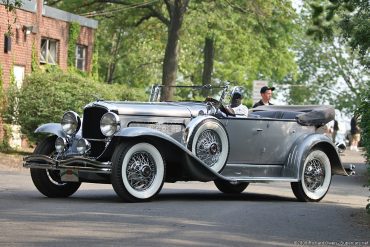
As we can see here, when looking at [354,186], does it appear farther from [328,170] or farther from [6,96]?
[6,96]

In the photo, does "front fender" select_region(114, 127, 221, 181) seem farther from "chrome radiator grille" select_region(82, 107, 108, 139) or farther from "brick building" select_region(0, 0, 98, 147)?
"brick building" select_region(0, 0, 98, 147)

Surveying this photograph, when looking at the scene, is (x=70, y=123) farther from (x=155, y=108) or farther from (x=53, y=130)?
(x=155, y=108)

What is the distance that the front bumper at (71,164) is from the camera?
43.3 feet

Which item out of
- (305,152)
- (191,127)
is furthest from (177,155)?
(305,152)

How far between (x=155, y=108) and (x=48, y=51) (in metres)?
22.9

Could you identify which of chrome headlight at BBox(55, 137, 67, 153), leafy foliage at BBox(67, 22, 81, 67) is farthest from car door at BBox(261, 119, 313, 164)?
leafy foliage at BBox(67, 22, 81, 67)

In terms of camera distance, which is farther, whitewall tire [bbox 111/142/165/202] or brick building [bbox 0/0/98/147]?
brick building [bbox 0/0/98/147]

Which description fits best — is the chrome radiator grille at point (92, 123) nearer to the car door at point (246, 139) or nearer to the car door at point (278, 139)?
the car door at point (246, 139)

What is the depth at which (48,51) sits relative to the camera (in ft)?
120

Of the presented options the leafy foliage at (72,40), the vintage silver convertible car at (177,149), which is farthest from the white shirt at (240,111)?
the leafy foliage at (72,40)

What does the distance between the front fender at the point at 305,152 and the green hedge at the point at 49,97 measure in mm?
12442

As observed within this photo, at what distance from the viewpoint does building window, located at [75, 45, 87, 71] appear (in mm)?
39178

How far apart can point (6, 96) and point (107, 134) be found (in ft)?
51.9

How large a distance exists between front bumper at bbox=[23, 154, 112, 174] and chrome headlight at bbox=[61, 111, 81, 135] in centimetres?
65
